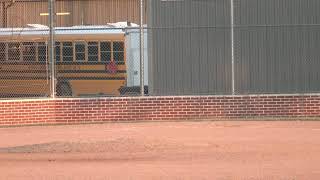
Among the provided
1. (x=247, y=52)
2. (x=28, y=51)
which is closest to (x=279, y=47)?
(x=247, y=52)

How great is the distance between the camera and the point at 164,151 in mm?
13078

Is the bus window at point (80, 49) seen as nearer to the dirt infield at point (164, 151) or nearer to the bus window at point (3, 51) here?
the bus window at point (3, 51)

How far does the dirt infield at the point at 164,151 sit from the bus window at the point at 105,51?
237 inches

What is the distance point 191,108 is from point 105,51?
20.5 ft

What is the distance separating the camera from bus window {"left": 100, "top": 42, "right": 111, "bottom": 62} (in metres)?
23.8

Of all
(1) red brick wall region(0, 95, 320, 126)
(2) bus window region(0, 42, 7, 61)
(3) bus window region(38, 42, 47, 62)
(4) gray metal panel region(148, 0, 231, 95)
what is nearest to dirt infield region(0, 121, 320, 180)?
(1) red brick wall region(0, 95, 320, 126)

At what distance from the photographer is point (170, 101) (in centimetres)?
1866

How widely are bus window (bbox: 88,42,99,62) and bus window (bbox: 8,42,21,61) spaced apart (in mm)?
2330

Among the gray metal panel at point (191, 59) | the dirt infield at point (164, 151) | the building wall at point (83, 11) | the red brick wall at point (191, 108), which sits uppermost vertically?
the building wall at point (83, 11)

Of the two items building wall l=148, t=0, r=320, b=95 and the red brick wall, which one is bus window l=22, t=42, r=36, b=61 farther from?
the red brick wall

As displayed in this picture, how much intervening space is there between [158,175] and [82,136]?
17.1ft

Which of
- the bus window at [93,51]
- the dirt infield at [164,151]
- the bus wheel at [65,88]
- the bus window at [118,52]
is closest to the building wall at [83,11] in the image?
the bus window at [118,52]

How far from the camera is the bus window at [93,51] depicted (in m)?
23.8

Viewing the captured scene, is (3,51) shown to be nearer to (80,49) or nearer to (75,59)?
(75,59)
